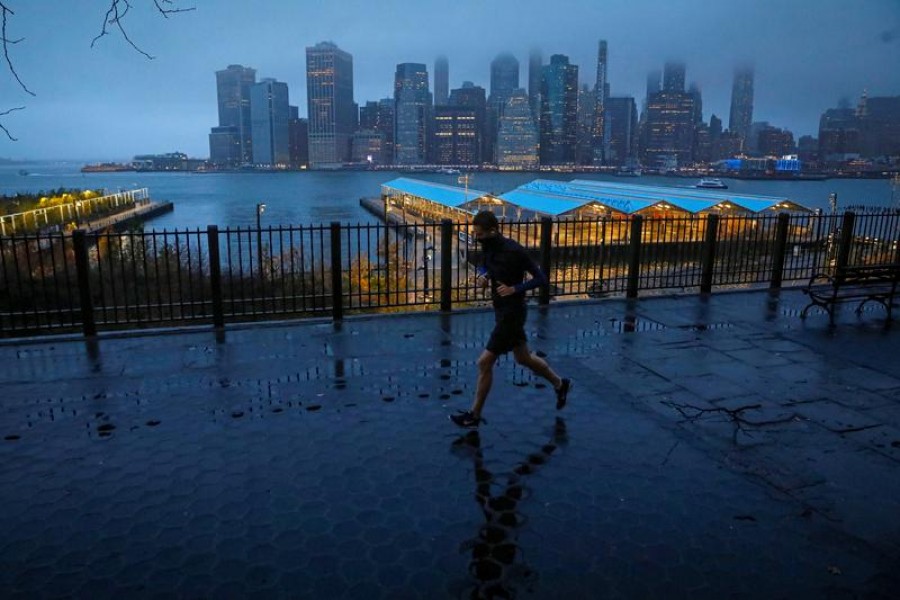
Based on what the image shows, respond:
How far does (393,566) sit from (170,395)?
13.4ft

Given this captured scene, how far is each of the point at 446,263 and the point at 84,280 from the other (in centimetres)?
528

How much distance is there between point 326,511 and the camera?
4633 mm

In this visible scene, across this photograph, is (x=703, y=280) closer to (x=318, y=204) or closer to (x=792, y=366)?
(x=792, y=366)

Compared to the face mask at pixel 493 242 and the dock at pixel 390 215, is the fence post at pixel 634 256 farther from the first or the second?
the dock at pixel 390 215

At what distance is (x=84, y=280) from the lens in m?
8.99

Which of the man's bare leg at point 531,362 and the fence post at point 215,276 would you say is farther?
the fence post at point 215,276

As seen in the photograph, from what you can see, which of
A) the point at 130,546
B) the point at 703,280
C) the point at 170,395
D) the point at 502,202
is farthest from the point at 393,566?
the point at 502,202

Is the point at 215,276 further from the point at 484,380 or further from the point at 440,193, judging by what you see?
the point at 440,193

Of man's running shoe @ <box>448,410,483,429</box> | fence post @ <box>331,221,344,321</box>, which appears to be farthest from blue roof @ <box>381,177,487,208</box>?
man's running shoe @ <box>448,410,483,429</box>

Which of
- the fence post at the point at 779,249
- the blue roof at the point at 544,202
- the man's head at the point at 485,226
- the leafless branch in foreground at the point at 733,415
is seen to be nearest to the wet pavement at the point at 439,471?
the leafless branch in foreground at the point at 733,415

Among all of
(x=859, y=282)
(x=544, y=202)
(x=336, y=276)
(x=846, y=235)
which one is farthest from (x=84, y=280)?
(x=544, y=202)

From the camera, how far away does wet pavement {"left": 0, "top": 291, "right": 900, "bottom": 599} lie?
156 inches

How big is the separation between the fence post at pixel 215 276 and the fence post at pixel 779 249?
404 inches

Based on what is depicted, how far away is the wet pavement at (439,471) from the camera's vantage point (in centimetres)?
396
